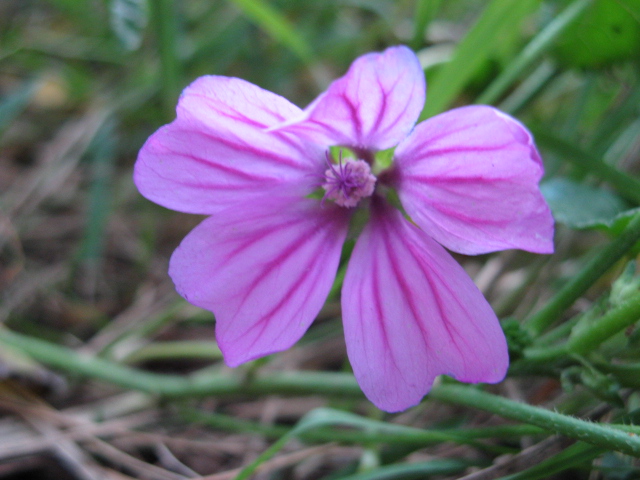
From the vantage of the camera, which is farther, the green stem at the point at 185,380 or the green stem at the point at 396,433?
the green stem at the point at 185,380

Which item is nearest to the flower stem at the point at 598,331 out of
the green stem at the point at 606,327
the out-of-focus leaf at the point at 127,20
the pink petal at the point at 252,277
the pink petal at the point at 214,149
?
the green stem at the point at 606,327

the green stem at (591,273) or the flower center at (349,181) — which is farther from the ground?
the green stem at (591,273)

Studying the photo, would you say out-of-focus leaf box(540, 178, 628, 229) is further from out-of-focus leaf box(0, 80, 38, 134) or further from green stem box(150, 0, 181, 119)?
out-of-focus leaf box(0, 80, 38, 134)

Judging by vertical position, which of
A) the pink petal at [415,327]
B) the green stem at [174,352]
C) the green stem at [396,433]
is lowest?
the green stem at [174,352]

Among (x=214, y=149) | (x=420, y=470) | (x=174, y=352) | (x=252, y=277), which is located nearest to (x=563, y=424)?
(x=420, y=470)

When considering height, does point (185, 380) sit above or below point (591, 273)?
below

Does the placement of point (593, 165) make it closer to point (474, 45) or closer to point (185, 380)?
point (474, 45)

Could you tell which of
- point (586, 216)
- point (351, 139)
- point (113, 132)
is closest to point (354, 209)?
point (351, 139)

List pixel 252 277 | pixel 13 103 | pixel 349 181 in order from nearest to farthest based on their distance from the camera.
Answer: pixel 252 277 < pixel 349 181 < pixel 13 103

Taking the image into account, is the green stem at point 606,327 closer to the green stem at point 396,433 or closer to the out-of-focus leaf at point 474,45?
the green stem at point 396,433
